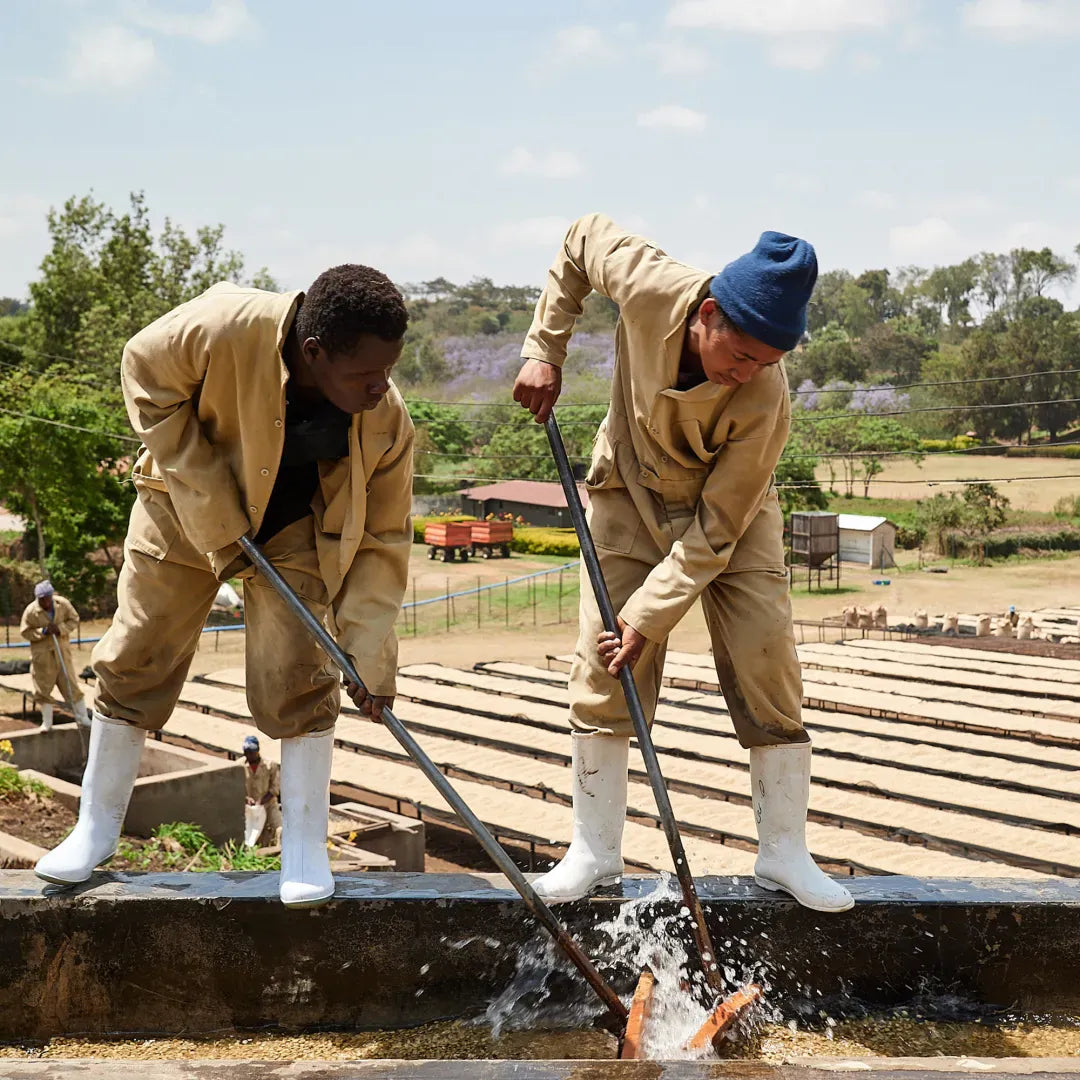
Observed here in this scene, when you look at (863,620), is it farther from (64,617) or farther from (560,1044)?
(560,1044)

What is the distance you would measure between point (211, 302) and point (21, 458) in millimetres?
20880

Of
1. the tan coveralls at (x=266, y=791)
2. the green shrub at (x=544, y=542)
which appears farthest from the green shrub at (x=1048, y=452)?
the tan coveralls at (x=266, y=791)

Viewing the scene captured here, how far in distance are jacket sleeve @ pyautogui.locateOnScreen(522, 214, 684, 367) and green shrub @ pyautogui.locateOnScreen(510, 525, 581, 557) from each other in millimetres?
29981

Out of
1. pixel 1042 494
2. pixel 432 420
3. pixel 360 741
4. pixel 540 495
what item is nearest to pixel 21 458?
pixel 360 741

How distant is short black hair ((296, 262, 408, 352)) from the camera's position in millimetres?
2939

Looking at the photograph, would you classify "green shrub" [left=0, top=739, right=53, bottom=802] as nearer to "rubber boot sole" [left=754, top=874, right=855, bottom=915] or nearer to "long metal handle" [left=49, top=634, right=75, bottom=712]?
"long metal handle" [left=49, top=634, right=75, bottom=712]

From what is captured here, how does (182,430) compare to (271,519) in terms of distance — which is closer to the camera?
(182,430)

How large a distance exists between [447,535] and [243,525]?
29957mm

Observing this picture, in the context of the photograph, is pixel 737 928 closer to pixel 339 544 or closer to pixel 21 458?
pixel 339 544

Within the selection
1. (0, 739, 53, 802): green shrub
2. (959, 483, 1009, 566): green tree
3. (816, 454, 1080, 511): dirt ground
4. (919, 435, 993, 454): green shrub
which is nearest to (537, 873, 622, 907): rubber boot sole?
(0, 739, 53, 802): green shrub

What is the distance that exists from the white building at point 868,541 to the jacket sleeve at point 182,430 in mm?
30756

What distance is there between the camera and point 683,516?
3316 mm

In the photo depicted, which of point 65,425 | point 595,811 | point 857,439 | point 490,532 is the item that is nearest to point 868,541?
point 490,532

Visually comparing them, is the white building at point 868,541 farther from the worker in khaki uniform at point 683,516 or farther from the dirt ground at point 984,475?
the worker in khaki uniform at point 683,516
